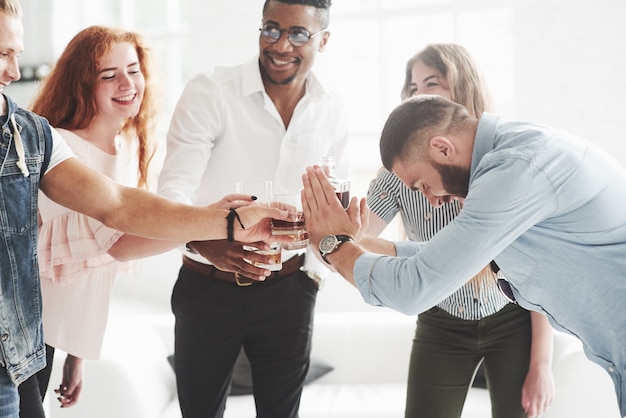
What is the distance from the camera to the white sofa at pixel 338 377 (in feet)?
9.66

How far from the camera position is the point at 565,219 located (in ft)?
4.67

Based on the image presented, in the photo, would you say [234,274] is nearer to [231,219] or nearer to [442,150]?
[231,219]

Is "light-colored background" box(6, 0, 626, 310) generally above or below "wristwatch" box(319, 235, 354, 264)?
above

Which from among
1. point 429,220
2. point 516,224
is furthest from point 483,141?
point 429,220

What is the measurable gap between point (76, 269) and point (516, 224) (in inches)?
51.2

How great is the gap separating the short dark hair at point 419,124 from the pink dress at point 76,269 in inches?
36.1

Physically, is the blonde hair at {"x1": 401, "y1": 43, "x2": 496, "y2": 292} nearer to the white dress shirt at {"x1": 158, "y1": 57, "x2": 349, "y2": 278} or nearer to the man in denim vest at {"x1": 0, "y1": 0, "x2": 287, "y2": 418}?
the white dress shirt at {"x1": 158, "y1": 57, "x2": 349, "y2": 278}

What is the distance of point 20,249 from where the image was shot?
4.81ft

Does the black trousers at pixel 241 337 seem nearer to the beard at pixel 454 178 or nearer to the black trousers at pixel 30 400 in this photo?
the black trousers at pixel 30 400

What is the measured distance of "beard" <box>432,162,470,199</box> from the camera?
1.54 metres

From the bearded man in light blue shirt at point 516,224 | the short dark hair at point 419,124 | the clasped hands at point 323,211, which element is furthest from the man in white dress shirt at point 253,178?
the short dark hair at point 419,124

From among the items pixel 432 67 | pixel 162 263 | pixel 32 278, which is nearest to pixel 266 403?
pixel 32 278

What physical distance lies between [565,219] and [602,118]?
122 inches

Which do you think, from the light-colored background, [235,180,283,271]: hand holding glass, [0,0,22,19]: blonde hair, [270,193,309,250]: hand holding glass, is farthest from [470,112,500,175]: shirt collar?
the light-colored background
